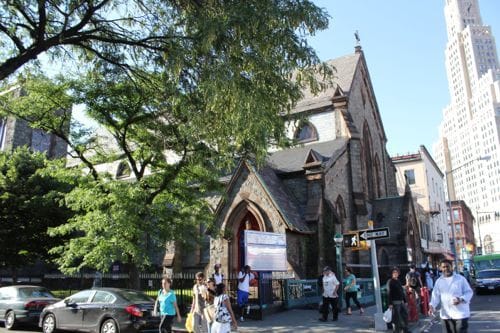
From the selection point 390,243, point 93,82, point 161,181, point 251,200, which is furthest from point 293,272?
point 93,82

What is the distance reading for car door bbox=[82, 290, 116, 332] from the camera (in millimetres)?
11852

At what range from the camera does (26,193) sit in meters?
25.2

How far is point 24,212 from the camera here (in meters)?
24.7

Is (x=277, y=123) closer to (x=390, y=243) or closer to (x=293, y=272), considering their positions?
(x=293, y=272)

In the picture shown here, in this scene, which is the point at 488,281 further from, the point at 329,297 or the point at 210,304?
the point at 210,304

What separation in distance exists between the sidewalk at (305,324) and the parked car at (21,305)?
4742 mm

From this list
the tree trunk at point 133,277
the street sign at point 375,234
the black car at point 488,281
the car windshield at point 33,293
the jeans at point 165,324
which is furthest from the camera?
the black car at point 488,281

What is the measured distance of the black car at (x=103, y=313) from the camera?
1134cm

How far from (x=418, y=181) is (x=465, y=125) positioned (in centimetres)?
10896

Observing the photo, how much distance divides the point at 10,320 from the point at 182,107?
9632 millimetres

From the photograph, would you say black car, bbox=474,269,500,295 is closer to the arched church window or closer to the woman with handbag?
the arched church window

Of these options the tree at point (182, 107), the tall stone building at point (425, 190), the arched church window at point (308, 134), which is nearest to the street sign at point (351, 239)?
the tree at point (182, 107)

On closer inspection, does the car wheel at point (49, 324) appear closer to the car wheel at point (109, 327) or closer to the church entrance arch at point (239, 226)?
the car wheel at point (109, 327)

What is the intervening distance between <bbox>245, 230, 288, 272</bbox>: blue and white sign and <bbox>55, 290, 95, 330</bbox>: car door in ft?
16.3
